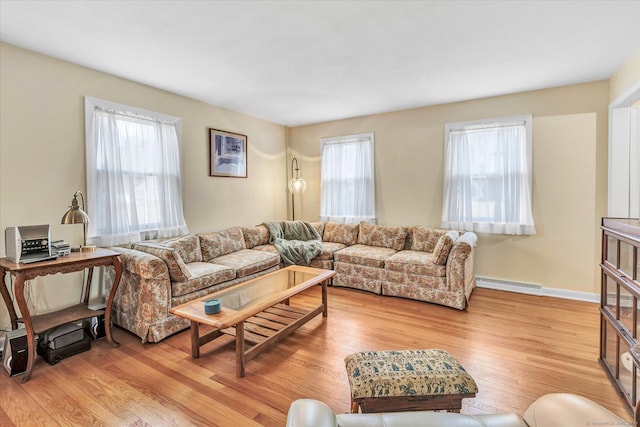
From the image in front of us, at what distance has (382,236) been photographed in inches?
177

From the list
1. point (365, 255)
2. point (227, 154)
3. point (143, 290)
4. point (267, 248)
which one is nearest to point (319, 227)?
point (267, 248)

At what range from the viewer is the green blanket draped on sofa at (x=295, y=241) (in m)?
4.28

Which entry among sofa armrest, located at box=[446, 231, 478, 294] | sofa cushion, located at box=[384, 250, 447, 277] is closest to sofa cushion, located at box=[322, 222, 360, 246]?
sofa cushion, located at box=[384, 250, 447, 277]

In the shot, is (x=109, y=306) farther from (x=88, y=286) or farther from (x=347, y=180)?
(x=347, y=180)

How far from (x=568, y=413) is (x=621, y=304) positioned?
1.45 meters

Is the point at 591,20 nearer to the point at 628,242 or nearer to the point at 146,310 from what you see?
the point at 628,242

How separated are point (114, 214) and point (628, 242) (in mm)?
4107

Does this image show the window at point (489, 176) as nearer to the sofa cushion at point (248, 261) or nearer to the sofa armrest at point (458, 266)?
the sofa armrest at point (458, 266)

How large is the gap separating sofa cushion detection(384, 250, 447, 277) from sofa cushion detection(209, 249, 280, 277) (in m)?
1.47

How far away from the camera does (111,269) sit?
2885 millimetres

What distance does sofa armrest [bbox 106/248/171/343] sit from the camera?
258cm

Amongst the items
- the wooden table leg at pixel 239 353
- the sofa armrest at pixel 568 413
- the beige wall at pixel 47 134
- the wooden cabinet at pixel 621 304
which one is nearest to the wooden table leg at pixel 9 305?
the beige wall at pixel 47 134

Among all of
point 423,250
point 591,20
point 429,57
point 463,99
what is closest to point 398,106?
point 463,99

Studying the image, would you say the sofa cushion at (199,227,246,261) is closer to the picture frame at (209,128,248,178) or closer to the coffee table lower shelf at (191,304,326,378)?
the picture frame at (209,128,248,178)
